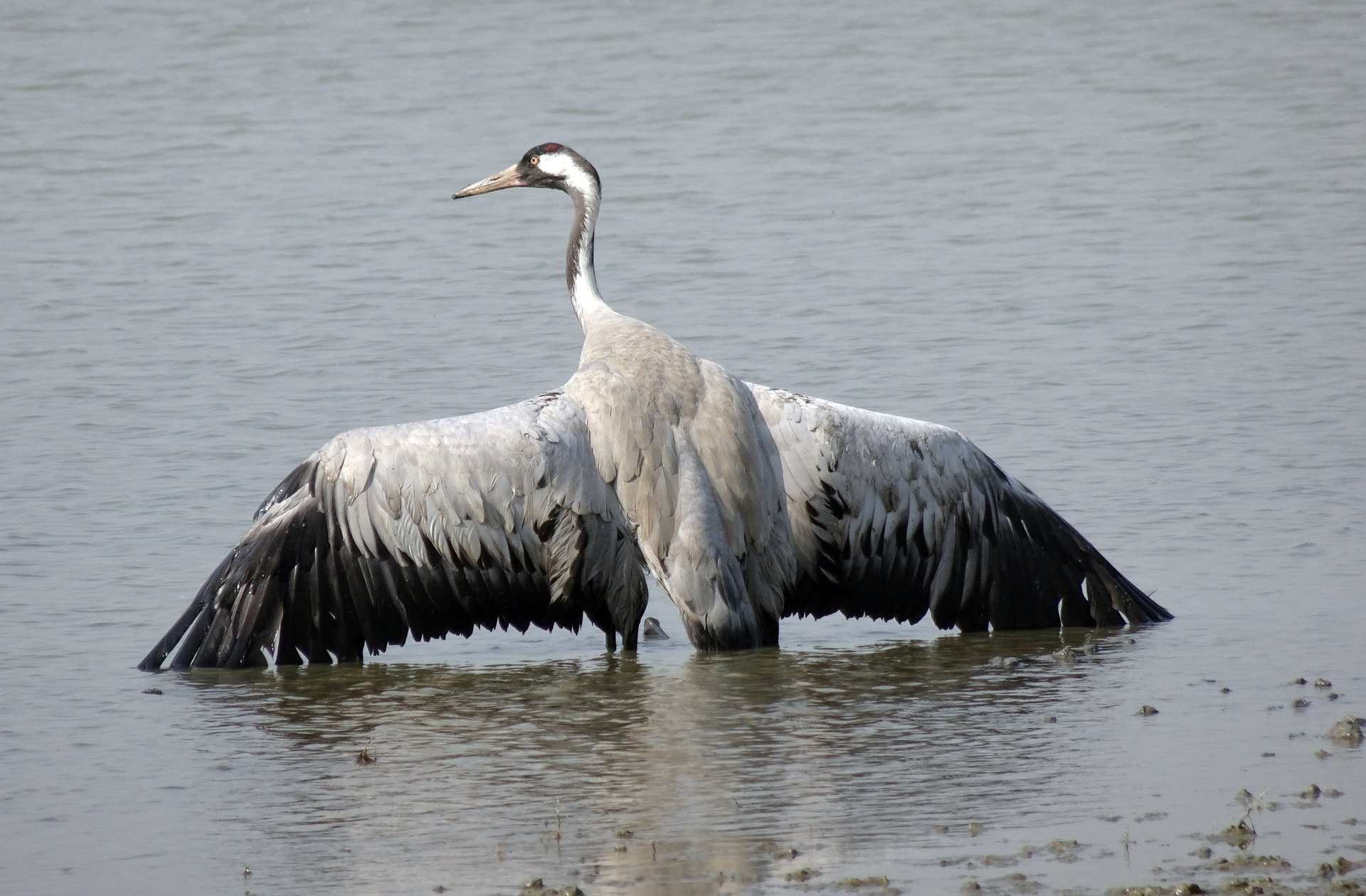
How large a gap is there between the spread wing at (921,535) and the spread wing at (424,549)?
75 centimetres

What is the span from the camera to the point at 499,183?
36.0ft

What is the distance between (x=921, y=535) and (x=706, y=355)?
4.89 metres

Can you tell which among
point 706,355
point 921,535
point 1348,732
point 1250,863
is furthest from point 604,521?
point 706,355

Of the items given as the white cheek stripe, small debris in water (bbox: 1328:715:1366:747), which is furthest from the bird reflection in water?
the white cheek stripe

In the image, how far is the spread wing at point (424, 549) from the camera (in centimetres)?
805

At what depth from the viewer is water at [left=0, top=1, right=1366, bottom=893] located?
243 inches

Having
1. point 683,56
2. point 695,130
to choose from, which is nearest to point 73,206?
point 695,130

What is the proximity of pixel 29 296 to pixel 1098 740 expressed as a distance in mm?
10469

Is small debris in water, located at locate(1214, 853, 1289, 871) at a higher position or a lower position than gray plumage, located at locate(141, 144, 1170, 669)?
lower

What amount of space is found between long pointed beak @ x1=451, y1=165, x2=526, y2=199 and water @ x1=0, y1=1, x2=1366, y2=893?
5.73 ft

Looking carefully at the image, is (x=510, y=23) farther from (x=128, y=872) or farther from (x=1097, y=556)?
(x=128, y=872)

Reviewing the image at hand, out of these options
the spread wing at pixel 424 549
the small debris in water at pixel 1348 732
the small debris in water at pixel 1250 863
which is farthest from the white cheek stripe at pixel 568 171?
the small debris in water at pixel 1250 863

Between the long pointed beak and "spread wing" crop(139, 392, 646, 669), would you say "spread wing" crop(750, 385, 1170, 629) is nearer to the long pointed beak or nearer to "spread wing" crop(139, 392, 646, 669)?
"spread wing" crop(139, 392, 646, 669)

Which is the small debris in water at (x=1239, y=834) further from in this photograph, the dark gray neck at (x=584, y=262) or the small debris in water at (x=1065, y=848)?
the dark gray neck at (x=584, y=262)
